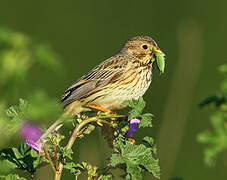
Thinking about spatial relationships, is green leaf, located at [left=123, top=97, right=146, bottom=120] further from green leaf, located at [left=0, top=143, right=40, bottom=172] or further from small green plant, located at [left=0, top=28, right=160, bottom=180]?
green leaf, located at [left=0, top=143, right=40, bottom=172]

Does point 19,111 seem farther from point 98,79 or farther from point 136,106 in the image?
point 98,79

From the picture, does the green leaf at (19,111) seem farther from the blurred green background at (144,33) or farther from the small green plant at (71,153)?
the blurred green background at (144,33)

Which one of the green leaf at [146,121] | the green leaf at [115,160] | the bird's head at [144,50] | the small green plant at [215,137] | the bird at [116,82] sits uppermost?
the bird's head at [144,50]

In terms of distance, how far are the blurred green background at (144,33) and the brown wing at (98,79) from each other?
1.77m

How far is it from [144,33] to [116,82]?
5948 mm

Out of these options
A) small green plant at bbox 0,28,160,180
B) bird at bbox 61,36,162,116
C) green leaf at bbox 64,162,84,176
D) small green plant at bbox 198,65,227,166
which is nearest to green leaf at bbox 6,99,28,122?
small green plant at bbox 0,28,160,180

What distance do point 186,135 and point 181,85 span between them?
2419mm

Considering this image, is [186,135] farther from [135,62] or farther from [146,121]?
[146,121]

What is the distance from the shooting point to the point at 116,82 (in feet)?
17.4

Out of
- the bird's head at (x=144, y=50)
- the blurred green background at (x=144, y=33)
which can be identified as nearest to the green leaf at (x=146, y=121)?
the bird's head at (x=144, y=50)

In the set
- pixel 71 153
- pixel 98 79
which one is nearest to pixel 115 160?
pixel 71 153

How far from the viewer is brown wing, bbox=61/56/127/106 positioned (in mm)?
5164

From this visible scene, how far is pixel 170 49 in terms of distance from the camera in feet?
36.6

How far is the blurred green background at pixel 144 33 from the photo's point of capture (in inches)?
342
